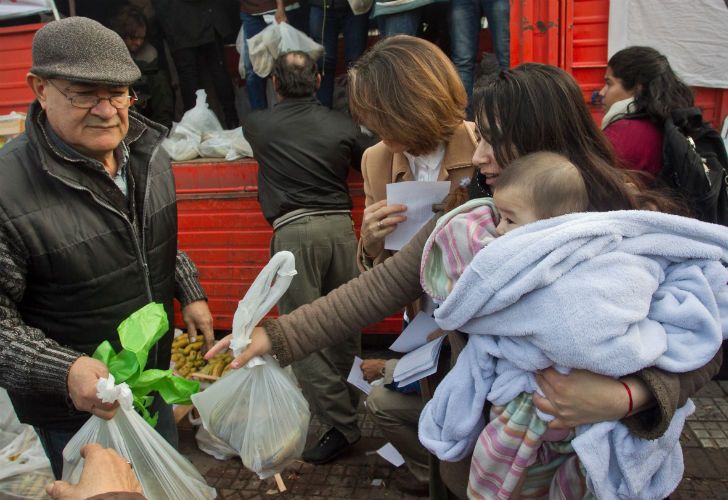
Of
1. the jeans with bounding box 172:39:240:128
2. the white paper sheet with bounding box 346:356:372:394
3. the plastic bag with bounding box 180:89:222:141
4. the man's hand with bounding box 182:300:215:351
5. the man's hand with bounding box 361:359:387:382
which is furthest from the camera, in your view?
the jeans with bounding box 172:39:240:128

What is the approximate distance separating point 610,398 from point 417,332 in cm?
84

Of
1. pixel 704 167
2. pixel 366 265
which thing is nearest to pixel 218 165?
pixel 366 265

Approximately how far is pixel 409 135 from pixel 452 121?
18 cm

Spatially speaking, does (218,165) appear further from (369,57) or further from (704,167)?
(704,167)

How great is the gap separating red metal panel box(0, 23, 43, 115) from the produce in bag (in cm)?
373

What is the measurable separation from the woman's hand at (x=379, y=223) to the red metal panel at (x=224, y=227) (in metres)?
1.86

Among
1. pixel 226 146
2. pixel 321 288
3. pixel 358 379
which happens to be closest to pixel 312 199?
pixel 321 288

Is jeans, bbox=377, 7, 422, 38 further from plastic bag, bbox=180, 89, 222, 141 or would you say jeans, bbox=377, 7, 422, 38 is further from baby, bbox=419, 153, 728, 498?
baby, bbox=419, 153, 728, 498

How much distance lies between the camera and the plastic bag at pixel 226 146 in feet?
14.1

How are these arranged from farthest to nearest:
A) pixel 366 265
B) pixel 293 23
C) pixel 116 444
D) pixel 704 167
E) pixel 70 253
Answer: pixel 293 23 < pixel 704 167 < pixel 366 265 < pixel 70 253 < pixel 116 444

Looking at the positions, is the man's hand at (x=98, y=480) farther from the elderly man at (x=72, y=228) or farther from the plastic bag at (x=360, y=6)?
the plastic bag at (x=360, y=6)

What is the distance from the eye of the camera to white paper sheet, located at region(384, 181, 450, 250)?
2.09m

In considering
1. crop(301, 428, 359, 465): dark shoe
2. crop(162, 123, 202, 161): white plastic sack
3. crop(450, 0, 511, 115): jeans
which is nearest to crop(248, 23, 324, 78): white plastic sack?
crop(162, 123, 202, 161): white plastic sack

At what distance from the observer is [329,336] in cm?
175
